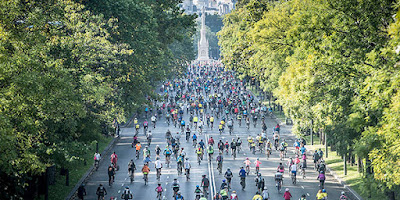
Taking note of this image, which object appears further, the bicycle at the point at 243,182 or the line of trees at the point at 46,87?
the bicycle at the point at 243,182

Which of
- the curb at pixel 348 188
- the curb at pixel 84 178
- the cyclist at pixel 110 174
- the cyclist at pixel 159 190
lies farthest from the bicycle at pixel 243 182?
the curb at pixel 84 178

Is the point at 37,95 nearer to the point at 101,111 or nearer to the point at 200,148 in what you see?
the point at 101,111

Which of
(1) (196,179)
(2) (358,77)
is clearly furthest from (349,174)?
(2) (358,77)

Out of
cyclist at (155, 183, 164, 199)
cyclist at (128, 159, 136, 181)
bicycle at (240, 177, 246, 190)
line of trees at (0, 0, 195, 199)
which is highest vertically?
line of trees at (0, 0, 195, 199)

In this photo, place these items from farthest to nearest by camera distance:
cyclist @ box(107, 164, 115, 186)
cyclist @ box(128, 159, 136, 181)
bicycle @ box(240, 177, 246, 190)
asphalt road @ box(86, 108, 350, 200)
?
1. cyclist @ box(128, 159, 136, 181)
2. cyclist @ box(107, 164, 115, 186)
3. bicycle @ box(240, 177, 246, 190)
4. asphalt road @ box(86, 108, 350, 200)

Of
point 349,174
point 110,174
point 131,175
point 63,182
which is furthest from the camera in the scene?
point 349,174

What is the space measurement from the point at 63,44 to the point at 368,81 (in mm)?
13165

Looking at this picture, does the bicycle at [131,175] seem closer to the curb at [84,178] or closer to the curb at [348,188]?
the curb at [84,178]

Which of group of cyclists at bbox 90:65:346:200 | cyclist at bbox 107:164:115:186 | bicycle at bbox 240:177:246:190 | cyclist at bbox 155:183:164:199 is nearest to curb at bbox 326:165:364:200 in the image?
group of cyclists at bbox 90:65:346:200

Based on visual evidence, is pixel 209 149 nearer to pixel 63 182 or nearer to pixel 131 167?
pixel 131 167

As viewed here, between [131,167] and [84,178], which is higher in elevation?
[131,167]

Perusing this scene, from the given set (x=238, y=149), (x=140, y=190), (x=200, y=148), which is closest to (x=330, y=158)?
(x=238, y=149)

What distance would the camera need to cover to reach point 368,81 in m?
21.3

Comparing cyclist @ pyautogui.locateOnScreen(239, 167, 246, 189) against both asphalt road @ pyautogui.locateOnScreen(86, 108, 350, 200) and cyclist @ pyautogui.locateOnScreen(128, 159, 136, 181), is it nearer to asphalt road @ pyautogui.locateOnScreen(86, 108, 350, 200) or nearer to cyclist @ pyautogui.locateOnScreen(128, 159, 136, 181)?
asphalt road @ pyautogui.locateOnScreen(86, 108, 350, 200)
